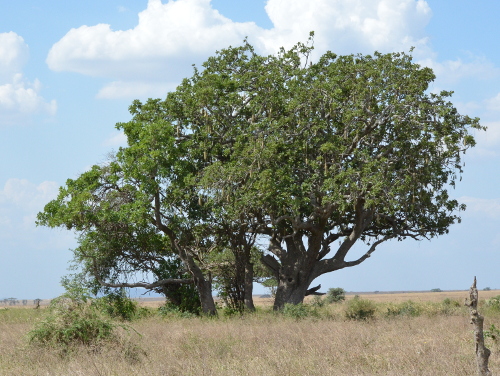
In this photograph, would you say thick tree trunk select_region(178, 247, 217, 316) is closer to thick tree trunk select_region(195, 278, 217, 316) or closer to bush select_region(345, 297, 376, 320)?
thick tree trunk select_region(195, 278, 217, 316)

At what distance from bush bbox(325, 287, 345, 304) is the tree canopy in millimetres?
33577

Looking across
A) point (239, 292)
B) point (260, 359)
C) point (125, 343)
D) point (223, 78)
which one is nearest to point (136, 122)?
point (223, 78)

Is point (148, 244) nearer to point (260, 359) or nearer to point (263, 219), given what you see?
point (263, 219)

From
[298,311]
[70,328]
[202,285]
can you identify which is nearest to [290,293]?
[202,285]

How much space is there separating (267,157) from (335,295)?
42.9 m

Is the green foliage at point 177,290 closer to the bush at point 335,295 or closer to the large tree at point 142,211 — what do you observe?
the large tree at point 142,211

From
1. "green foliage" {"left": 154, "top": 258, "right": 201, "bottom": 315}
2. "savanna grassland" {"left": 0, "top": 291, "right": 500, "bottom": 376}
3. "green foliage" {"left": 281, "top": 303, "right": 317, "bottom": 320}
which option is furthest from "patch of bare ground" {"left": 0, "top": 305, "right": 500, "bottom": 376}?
"green foliage" {"left": 154, "top": 258, "right": 201, "bottom": 315}

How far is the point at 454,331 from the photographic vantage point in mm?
18188

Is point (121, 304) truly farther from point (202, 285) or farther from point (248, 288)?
point (248, 288)

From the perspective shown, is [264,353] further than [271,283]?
No

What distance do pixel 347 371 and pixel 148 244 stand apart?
19.6 meters

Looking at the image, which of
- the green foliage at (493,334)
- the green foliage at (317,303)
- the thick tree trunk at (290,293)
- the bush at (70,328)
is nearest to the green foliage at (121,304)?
the thick tree trunk at (290,293)

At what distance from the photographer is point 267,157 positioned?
986 inches

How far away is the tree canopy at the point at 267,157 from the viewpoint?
25250 millimetres
